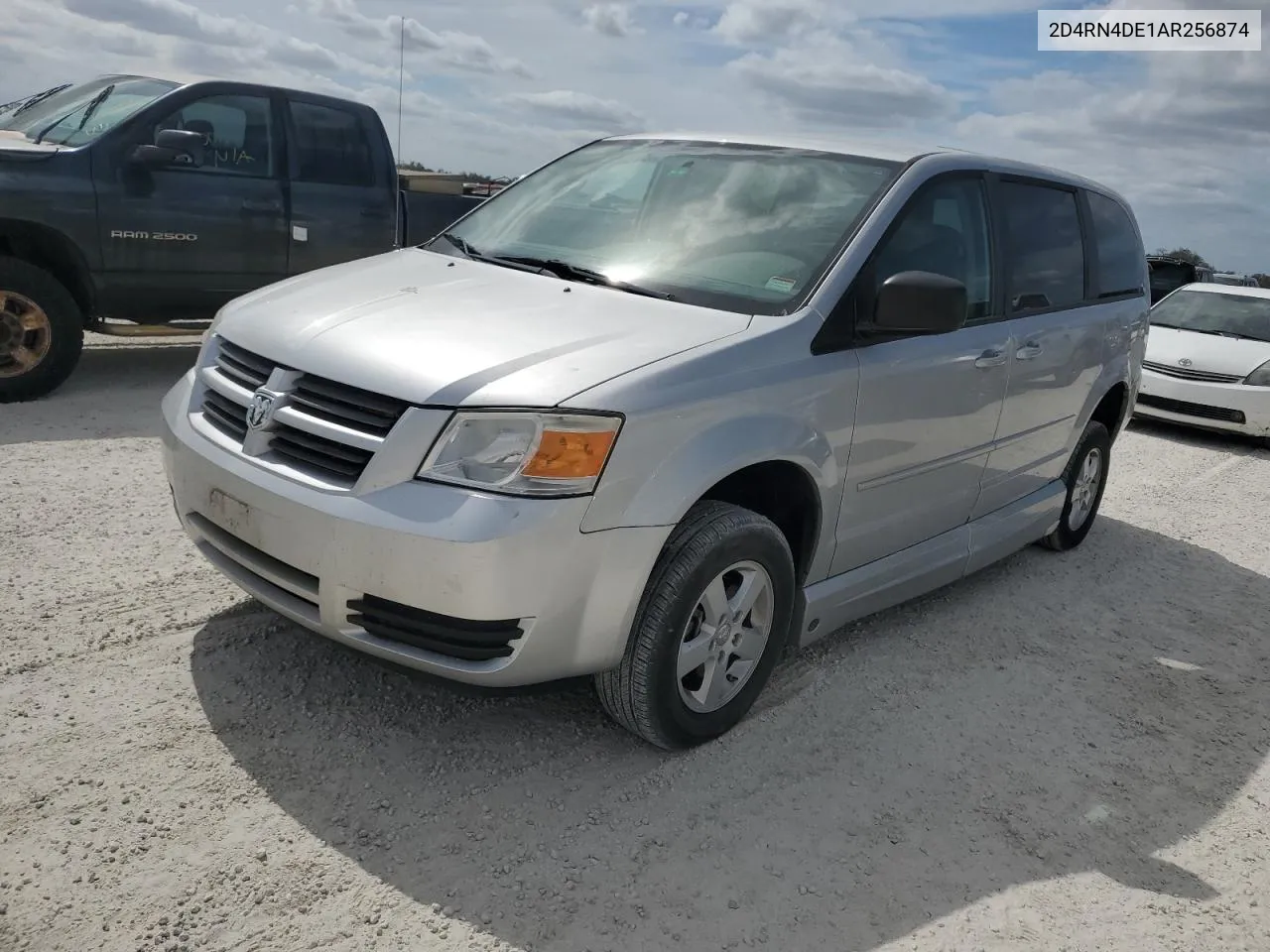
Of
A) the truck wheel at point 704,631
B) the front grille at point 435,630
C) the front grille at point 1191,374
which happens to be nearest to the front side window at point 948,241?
the truck wheel at point 704,631

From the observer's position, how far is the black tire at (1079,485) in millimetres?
5488

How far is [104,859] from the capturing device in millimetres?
2520

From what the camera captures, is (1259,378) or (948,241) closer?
(948,241)

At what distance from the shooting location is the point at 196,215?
6.93 metres

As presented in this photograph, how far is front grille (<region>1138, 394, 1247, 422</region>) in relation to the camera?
375 inches

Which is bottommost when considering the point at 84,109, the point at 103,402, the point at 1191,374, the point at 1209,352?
the point at 1191,374

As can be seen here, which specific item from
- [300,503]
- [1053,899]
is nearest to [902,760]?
[1053,899]

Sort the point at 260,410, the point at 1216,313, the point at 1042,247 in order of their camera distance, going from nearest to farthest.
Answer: the point at 260,410 → the point at 1042,247 → the point at 1216,313

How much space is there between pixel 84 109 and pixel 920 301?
5.92 meters

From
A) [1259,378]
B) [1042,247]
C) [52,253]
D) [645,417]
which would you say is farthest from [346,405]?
[1259,378]

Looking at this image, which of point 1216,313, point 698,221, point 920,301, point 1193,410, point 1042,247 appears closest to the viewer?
point 920,301

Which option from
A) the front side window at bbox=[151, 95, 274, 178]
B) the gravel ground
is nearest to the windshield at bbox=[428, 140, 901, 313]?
the gravel ground

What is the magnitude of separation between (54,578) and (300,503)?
1714 mm

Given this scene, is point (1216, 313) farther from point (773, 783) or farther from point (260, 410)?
point (260, 410)
